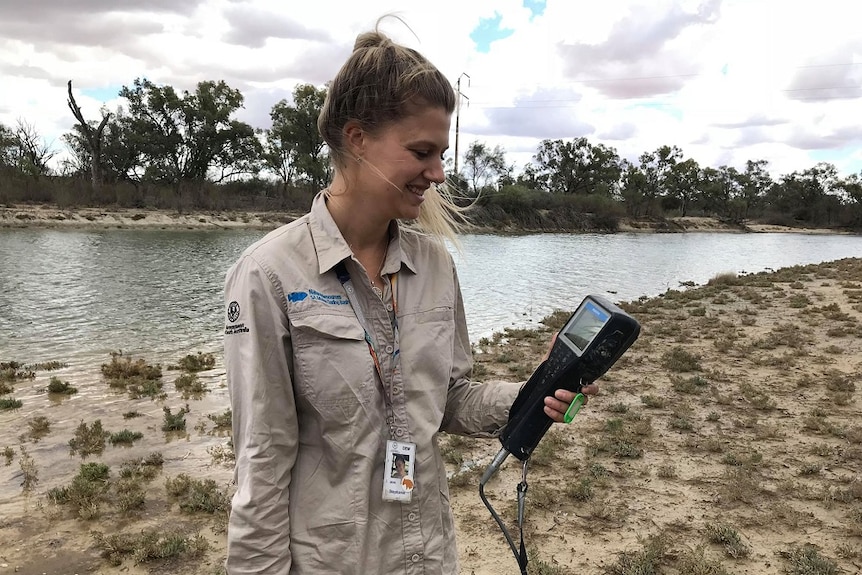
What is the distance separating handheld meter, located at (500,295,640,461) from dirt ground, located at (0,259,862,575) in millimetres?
2178

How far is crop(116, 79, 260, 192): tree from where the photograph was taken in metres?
55.8

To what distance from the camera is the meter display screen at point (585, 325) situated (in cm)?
194

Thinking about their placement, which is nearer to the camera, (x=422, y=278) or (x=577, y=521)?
(x=422, y=278)

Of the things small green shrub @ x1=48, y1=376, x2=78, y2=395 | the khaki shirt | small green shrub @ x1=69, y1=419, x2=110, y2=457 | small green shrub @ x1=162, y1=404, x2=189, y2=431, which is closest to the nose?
the khaki shirt

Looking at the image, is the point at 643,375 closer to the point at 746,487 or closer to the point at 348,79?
the point at 746,487

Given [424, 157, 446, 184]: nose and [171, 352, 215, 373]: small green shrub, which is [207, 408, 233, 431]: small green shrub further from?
[424, 157, 446, 184]: nose

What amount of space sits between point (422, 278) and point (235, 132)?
2445 inches

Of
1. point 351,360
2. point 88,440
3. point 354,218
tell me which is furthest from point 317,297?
point 88,440

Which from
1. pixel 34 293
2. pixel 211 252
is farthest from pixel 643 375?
pixel 211 252

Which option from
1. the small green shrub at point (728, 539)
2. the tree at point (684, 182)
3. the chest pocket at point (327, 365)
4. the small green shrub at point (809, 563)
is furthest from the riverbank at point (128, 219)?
the tree at point (684, 182)

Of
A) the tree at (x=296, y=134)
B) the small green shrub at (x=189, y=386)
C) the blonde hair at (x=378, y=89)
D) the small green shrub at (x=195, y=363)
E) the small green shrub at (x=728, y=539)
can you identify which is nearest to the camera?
the blonde hair at (x=378, y=89)

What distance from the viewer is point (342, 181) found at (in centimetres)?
178

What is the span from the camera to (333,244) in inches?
64.9

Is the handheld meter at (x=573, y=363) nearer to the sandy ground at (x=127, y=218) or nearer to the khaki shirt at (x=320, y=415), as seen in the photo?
the khaki shirt at (x=320, y=415)
